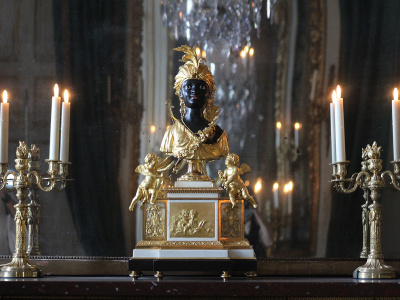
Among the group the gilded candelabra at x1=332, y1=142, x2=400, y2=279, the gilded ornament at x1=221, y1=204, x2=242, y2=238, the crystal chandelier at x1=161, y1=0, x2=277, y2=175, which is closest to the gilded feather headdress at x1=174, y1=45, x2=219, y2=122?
the crystal chandelier at x1=161, y1=0, x2=277, y2=175

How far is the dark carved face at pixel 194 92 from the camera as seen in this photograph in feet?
6.91

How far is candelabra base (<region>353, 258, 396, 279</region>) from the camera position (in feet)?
6.54

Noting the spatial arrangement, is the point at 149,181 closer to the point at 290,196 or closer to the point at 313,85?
the point at 290,196

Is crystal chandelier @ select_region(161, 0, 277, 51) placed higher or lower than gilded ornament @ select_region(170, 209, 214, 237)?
higher

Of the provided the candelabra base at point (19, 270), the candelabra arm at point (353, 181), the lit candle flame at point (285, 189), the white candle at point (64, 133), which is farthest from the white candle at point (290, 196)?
the candelabra base at point (19, 270)

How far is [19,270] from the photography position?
6.71 ft

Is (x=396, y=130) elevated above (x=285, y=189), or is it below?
above

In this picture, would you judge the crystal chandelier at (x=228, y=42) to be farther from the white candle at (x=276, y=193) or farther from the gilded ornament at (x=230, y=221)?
the gilded ornament at (x=230, y=221)

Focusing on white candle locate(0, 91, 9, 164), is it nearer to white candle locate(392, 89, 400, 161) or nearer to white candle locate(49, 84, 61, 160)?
white candle locate(49, 84, 61, 160)

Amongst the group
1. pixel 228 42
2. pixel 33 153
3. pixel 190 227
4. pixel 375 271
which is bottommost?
pixel 375 271

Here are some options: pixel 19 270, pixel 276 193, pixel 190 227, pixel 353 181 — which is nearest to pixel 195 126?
Result: pixel 190 227

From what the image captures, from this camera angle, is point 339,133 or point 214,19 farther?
point 214,19

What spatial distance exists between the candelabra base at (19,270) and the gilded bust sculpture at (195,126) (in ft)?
1.75

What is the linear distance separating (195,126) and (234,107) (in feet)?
0.96
